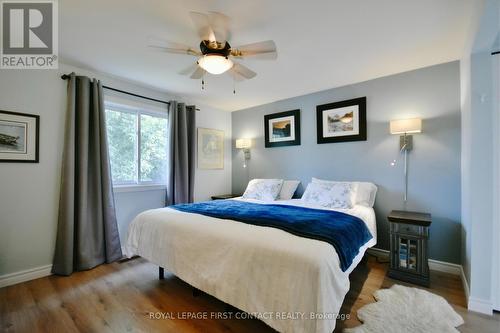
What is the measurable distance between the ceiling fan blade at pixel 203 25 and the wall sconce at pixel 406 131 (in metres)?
2.29

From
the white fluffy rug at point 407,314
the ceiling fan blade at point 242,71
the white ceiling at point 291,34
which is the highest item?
the white ceiling at point 291,34

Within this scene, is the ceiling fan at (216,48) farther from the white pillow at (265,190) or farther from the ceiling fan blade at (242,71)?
the white pillow at (265,190)

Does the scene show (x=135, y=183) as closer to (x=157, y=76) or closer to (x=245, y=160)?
(x=157, y=76)

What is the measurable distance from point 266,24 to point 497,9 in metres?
1.54

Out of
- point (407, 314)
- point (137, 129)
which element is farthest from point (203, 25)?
point (407, 314)

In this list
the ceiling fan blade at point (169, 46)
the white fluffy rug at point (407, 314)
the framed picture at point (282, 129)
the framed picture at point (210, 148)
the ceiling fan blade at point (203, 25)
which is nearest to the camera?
the ceiling fan blade at point (203, 25)

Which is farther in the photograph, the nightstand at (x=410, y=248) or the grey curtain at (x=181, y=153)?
the grey curtain at (x=181, y=153)

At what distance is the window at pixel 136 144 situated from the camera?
10.3 ft

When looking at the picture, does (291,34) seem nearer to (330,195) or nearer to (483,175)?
(330,195)

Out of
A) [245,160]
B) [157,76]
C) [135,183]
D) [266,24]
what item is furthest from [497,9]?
[135,183]

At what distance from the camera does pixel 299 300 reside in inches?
51.1

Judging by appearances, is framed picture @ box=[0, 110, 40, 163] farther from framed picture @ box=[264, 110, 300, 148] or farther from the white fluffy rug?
the white fluffy rug

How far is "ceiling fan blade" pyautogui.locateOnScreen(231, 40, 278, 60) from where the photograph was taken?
1744 millimetres

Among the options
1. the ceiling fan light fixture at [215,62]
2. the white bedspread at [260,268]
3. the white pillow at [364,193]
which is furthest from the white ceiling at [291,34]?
the white bedspread at [260,268]
